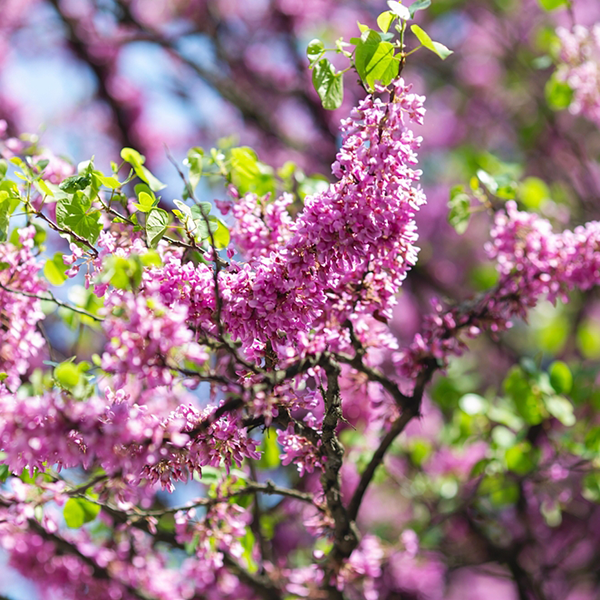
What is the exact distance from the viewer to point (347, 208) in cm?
143

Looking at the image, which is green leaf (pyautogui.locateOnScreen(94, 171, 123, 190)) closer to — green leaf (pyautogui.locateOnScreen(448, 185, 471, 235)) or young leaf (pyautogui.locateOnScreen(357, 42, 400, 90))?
young leaf (pyautogui.locateOnScreen(357, 42, 400, 90))

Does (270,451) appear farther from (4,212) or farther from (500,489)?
(4,212)

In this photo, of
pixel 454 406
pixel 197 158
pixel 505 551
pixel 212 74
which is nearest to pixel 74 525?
pixel 197 158

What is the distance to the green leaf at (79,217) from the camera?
154 centimetres

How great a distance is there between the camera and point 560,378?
2537 mm

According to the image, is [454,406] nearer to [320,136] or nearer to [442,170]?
[320,136]

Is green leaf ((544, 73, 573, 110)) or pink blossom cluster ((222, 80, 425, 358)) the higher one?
green leaf ((544, 73, 573, 110))

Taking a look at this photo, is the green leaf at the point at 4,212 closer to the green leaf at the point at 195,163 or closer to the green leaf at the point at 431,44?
the green leaf at the point at 195,163

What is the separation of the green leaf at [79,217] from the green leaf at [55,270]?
348mm

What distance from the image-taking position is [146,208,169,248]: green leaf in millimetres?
1490

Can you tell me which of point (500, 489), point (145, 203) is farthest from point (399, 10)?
point (500, 489)

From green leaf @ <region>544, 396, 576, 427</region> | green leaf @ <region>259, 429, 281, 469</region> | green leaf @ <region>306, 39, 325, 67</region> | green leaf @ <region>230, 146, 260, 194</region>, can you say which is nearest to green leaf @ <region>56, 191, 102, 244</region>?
green leaf @ <region>230, 146, 260, 194</region>

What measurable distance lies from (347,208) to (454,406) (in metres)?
2.18

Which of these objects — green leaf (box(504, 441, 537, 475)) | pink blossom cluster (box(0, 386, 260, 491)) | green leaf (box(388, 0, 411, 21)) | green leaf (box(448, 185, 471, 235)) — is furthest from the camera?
green leaf (box(504, 441, 537, 475))
